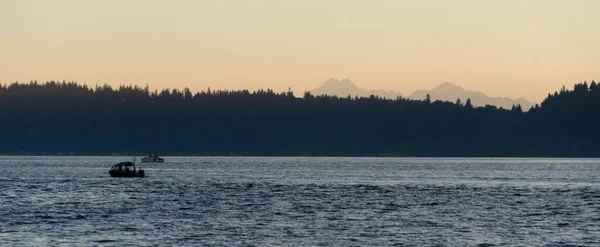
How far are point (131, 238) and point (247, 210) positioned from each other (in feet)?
95.4

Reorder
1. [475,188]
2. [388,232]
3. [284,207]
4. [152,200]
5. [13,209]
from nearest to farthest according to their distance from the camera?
[388,232]
[13,209]
[284,207]
[152,200]
[475,188]

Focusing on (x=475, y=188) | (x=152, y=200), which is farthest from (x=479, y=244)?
(x=475, y=188)

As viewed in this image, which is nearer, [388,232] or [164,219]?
[388,232]

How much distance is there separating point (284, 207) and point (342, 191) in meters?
39.2

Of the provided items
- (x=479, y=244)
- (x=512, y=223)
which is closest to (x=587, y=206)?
(x=512, y=223)

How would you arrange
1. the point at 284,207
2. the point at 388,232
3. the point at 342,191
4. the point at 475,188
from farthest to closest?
1. the point at 475,188
2. the point at 342,191
3. the point at 284,207
4. the point at 388,232

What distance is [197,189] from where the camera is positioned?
15288 centimetres

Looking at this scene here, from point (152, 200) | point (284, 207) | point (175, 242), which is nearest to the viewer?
point (175, 242)

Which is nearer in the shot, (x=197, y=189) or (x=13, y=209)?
(x=13, y=209)

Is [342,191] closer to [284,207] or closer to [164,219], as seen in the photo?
[284,207]

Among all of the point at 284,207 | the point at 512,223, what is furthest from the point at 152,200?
the point at 512,223

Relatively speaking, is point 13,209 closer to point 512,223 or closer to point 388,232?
point 388,232

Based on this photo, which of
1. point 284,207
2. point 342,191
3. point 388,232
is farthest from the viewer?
point 342,191

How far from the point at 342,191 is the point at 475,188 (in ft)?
87.6
